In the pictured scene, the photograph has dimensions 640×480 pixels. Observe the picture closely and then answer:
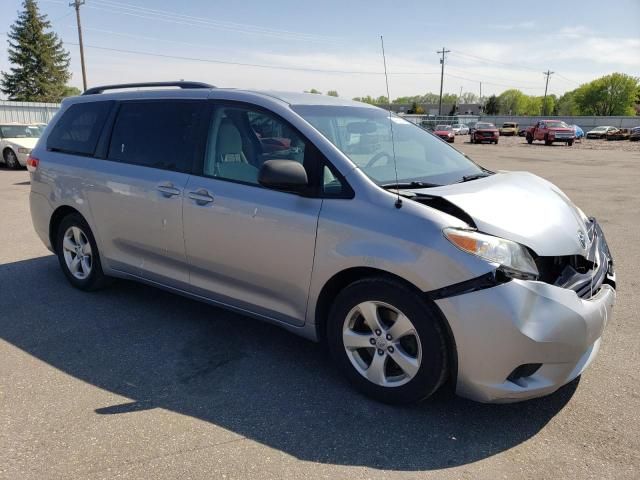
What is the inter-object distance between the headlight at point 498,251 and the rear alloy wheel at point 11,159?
16868mm

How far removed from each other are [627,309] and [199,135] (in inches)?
155

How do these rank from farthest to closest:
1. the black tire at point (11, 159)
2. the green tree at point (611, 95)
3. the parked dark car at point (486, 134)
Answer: the green tree at point (611, 95) < the parked dark car at point (486, 134) < the black tire at point (11, 159)

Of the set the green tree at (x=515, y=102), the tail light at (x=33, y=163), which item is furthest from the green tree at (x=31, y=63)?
the green tree at (x=515, y=102)

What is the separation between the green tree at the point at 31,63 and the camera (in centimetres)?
5841

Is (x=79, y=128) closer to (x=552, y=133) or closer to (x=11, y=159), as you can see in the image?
(x=11, y=159)

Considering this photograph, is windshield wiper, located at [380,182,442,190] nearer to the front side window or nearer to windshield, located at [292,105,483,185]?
windshield, located at [292,105,483,185]

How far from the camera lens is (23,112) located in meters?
30.2

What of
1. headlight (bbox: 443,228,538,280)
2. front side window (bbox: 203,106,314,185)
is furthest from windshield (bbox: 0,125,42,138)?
headlight (bbox: 443,228,538,280)

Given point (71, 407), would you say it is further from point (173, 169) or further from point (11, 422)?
point (173, 169)

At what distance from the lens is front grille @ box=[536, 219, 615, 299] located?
2832 millimetres

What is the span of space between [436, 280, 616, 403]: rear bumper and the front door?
1011mm

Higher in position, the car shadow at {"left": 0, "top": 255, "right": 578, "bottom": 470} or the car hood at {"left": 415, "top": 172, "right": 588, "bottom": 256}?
the car hood at {"left": 415, "top": 172, "right": 588, "bottom": 256}

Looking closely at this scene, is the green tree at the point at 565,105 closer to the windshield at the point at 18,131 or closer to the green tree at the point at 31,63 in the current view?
the green tree at the point at 31,63

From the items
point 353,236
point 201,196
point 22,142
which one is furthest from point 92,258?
point 22,142
